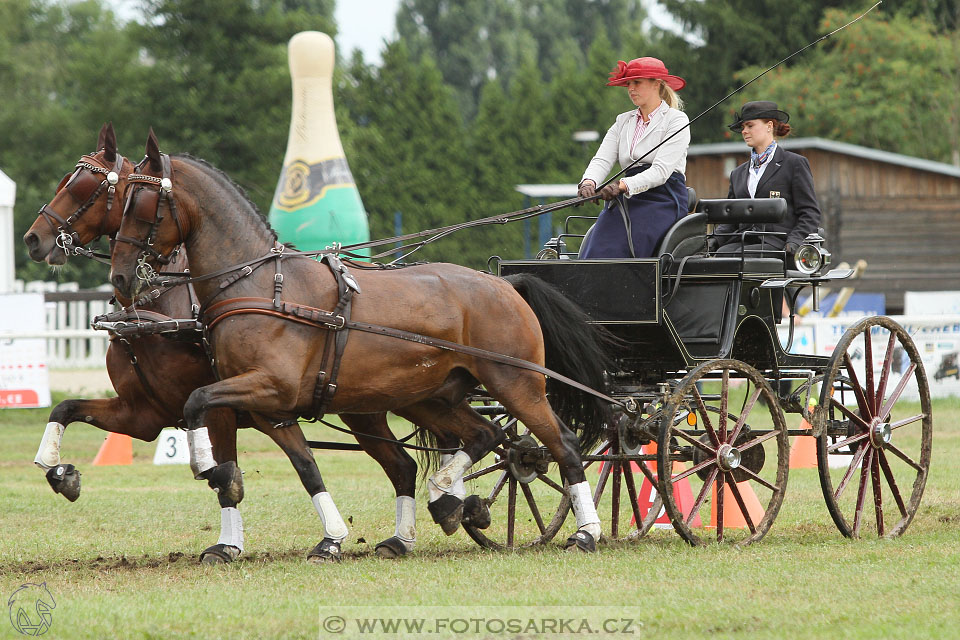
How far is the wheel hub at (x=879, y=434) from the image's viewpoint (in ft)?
25.1

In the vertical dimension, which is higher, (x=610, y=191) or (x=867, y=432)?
(x=610, y=191)

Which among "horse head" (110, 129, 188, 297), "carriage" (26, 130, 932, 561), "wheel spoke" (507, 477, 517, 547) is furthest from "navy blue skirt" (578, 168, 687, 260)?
"horse head" (110, 129, 188, 297)

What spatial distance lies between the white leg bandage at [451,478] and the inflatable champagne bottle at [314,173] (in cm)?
1335

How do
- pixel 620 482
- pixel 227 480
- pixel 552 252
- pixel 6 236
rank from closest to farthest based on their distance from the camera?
pixel 227 480
pixel 552 252
pixel 620 482
pixel 6 236

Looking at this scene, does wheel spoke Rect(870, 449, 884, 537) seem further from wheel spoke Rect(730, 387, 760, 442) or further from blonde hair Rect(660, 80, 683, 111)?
blonde hair Rect(660, 80, 683, 111)

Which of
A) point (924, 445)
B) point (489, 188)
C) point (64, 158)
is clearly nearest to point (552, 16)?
point (489, 188)

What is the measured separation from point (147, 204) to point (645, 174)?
2.70 meters

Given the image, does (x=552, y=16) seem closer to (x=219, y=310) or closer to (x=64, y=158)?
(x=64, y=158)

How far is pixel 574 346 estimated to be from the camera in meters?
7.04

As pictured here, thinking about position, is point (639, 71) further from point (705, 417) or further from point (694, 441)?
point (694, 441)

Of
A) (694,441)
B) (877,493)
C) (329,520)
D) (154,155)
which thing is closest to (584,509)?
(694,441)

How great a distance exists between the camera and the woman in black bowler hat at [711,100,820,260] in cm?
776

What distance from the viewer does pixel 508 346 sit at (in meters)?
6.78

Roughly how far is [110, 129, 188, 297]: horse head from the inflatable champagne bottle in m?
13.7
